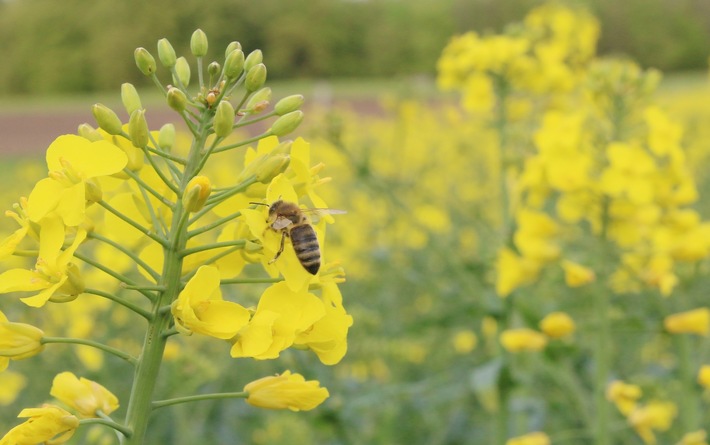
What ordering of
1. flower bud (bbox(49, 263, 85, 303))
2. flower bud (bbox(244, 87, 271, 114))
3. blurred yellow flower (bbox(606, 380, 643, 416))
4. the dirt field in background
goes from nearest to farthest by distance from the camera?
flower bud (bbox(49, 263, 85, 303))
flower bud (bbox(244, 87, 271, 114))
blurred yellow flower (bbox(606, 380, 643, 416))
the dirt field in background

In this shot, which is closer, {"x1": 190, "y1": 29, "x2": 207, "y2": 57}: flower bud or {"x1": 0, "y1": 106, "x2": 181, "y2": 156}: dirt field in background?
{"x1": 190, "y1": 29, "x2": 207, "y2": 57}: flower bud

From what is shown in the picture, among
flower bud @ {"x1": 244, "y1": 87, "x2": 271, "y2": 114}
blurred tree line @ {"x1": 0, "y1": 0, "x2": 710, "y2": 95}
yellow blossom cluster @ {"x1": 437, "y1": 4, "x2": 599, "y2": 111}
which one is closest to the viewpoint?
flower bud @ {"x1": 244, "y1": 87, "x2": 271, "y2": 114}

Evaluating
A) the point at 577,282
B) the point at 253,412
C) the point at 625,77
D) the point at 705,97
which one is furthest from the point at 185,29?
the point at 705,97

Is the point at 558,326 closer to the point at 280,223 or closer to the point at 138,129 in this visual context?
the point at 280,223

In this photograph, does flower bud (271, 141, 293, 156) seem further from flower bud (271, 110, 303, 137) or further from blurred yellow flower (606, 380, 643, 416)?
blurred yellow flower (606, 380, 643, 416)

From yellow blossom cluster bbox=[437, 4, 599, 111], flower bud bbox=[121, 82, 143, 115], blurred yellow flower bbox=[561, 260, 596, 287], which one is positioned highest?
flower bud bbox=[121, 82, 143, 115]

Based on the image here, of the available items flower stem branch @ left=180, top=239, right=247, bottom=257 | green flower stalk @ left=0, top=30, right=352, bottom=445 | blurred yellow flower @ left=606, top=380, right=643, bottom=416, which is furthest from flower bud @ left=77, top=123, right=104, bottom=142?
blurred yellow flower @ left=606, top=380, right=643, bottom=416

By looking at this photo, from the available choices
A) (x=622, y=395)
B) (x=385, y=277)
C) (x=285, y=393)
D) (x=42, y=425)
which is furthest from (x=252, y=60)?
(x=385, y=277)

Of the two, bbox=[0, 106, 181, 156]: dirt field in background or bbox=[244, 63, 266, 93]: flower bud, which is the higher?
bbox=[244, 63, 266, 93]: flower bud
